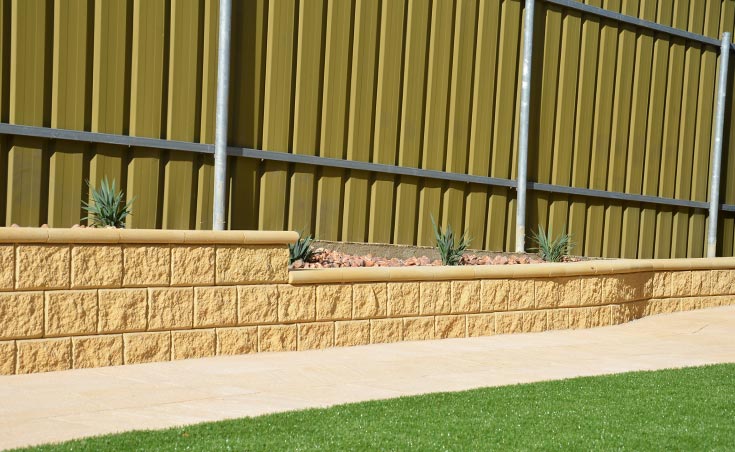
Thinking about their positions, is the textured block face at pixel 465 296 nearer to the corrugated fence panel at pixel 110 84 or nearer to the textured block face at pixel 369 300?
the textured block face at pixel 369 300

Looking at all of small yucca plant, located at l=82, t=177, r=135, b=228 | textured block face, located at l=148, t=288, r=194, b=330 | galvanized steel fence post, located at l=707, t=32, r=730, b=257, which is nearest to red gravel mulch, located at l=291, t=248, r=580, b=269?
textured block face, located at l=148, t=288, r=194, b=330

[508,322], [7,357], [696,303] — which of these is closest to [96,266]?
[7,357]

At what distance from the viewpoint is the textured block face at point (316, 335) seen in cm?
1038

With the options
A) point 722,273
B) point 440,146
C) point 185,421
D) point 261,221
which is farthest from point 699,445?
point 722,273

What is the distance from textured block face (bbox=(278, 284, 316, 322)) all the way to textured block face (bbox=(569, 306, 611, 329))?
4.18 meters

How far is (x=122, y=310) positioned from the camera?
9117mm

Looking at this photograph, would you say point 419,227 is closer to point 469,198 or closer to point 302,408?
point 469,198

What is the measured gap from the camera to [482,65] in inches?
560

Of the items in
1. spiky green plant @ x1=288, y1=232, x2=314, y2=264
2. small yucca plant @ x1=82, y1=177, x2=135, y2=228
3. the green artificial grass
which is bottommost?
the green artificial grass

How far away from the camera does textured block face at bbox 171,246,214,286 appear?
9438mm

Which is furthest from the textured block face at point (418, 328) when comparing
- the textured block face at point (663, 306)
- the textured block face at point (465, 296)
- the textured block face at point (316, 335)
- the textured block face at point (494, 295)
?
the textured block face at point (663, 306)

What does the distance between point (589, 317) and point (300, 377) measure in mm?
5688

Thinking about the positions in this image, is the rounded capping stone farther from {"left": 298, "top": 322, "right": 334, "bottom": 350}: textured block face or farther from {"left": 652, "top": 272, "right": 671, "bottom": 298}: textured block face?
{"left": 652, "top": 272, "right": 671, "bottom": 298}: textured block face

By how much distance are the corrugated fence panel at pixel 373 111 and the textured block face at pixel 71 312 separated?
1.69 metres
